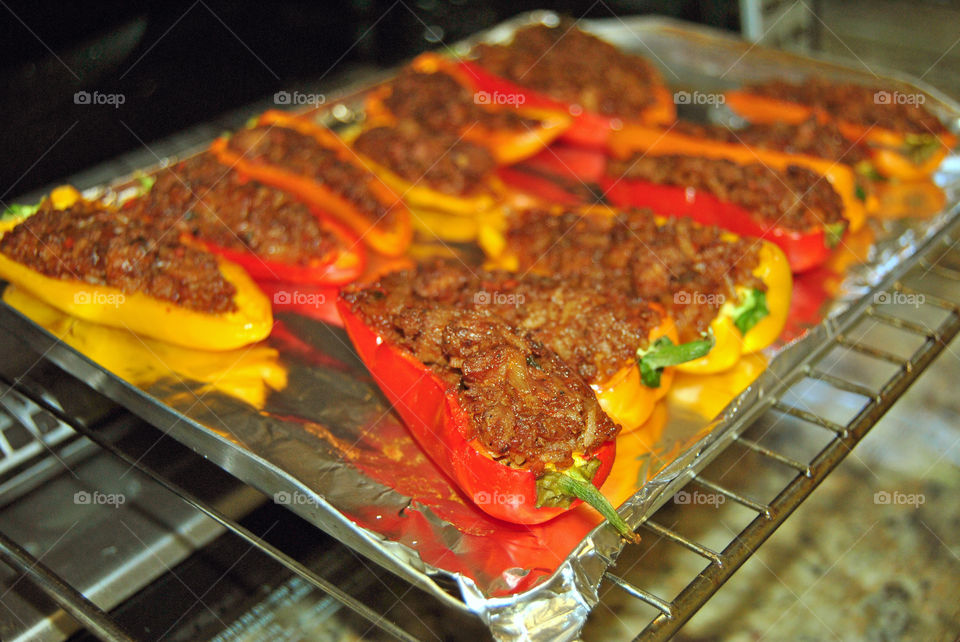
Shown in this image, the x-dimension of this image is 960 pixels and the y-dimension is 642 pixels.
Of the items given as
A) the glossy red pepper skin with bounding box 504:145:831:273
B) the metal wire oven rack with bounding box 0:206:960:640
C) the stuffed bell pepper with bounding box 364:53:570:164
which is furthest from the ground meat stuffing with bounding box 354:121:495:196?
the metal wire oven rack with bounding box 0:206:960:640

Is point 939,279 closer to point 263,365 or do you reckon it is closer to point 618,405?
point 618,405

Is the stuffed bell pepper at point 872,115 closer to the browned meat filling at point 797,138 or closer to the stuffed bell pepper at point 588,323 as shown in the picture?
the browned meat filling at point 797,138

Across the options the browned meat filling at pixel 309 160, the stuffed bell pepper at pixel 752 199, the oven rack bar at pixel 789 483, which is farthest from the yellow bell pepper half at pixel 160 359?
the stuffed bell pepper at pixel 752 199

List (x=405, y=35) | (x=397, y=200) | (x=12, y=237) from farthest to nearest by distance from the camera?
(x=405, y=35), (x=397, y=200), (x=12, y=237)

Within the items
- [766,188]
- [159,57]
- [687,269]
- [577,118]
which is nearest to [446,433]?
[687,269]

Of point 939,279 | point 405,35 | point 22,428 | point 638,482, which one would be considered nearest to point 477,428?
point 638,482

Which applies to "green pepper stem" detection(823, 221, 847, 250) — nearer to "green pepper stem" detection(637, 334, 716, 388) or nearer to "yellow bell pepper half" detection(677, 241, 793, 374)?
"yellow bell pepper half" detection(677, 241, 793, 374)

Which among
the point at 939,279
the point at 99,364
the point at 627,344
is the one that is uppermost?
the point at 99,364
